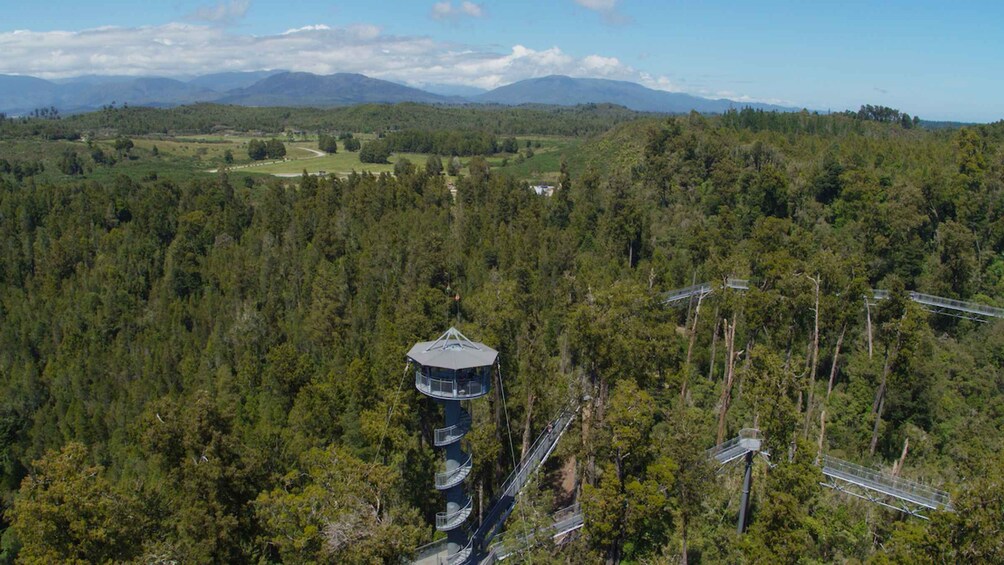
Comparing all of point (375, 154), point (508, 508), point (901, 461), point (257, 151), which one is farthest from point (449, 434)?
point (257, 151)

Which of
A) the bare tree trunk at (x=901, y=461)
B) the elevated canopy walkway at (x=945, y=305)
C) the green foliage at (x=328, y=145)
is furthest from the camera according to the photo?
the green foliage at (x=328, y=145)

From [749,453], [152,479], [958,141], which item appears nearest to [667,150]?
[958,141]

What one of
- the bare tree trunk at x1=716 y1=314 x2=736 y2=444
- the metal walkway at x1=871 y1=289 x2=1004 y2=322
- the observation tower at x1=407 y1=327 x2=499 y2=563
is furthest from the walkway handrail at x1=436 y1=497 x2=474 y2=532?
the metal walkway at x1=871 y1=289 x2=1004 y2=322

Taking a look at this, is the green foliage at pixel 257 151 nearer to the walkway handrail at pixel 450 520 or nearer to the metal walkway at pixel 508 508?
the metal walkway at pixel 508 508

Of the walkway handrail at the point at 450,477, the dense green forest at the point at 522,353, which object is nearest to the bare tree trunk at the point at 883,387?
the dense green forest at the point at 522,353

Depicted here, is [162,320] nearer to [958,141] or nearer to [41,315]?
[41,315]

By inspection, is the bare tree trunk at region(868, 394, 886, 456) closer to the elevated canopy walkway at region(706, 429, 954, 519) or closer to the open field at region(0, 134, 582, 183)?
the elevated canopy walkway at region(706, 429, 954, 519)

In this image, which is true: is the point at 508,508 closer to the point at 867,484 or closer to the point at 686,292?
the point at 867,484
